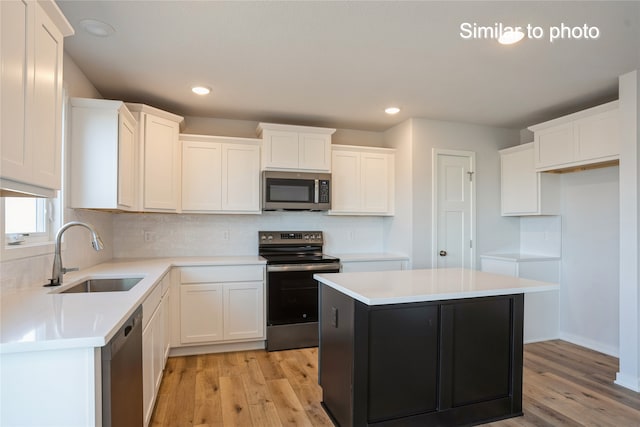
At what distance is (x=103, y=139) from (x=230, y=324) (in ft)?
6.43

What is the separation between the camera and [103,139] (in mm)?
2596

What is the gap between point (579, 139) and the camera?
3285mm

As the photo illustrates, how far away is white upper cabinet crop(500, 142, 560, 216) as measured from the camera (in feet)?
12.8

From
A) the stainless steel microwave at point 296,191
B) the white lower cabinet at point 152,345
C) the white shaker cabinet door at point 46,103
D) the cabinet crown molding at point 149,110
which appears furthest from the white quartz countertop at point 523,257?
the white shaker cabinet door at point 46,103

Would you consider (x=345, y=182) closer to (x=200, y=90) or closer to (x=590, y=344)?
(x=200, y=90)

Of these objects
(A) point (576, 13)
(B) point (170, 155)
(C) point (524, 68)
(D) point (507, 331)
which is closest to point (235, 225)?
(B) point (170, 155)

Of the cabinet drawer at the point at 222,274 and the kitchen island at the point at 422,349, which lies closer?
the kitchen island at the point at 422,349

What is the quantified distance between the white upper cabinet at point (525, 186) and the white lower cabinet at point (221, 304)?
9.78ft

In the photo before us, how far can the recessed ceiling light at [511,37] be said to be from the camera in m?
2.18

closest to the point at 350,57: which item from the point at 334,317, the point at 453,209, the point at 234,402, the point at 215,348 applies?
the point at 334,317

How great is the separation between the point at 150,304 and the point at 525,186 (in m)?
3.92

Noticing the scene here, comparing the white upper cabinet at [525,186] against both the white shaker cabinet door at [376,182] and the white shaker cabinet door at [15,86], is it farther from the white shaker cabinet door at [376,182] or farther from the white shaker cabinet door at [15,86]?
the white shaker cabinet door at [15,86]

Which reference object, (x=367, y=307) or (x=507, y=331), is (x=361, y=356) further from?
(x=507, y=331)

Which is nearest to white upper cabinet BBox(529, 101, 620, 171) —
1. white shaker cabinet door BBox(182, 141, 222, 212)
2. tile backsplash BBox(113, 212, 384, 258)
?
tile backsplash BBox(113, 212, 384, 258)
